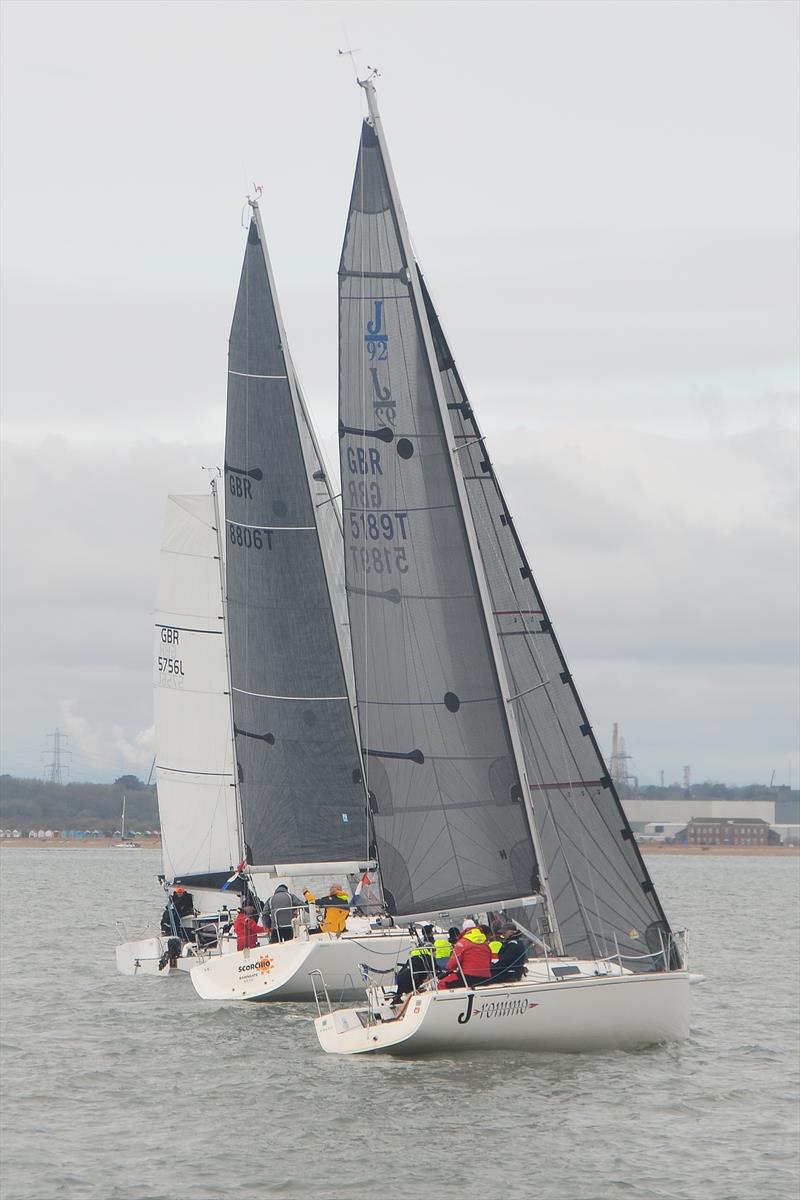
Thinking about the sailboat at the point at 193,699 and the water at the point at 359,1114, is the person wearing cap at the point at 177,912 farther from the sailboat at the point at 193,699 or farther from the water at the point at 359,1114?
the water at the point at 359,1114

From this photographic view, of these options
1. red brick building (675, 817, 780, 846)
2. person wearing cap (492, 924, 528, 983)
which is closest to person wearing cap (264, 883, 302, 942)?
person wearing cap (492, 924, 528, 983)

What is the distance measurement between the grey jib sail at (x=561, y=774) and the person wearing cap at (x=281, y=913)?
665 cm

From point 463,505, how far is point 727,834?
167668mm

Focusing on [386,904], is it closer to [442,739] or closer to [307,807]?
[442,739]

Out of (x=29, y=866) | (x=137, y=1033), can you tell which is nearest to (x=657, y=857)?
(x=29, y=866)

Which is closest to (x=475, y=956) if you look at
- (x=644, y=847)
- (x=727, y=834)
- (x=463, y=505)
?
(x=463, y=505)

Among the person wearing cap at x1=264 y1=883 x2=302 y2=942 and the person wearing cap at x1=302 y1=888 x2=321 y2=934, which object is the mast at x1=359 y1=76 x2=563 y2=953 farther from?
the person wearing cap at x1=264 y1=883 x2=302 y2=942

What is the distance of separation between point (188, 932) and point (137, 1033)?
27.2 ft

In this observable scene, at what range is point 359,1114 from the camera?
57.1 ft

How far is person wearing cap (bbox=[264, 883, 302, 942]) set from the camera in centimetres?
2634

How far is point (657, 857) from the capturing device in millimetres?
165250

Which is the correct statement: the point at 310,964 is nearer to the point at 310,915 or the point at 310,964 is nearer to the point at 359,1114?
the point at 310,915

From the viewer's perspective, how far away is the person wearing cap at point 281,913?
26.3m

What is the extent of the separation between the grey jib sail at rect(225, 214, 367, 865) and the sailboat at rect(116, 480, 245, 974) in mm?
7021
